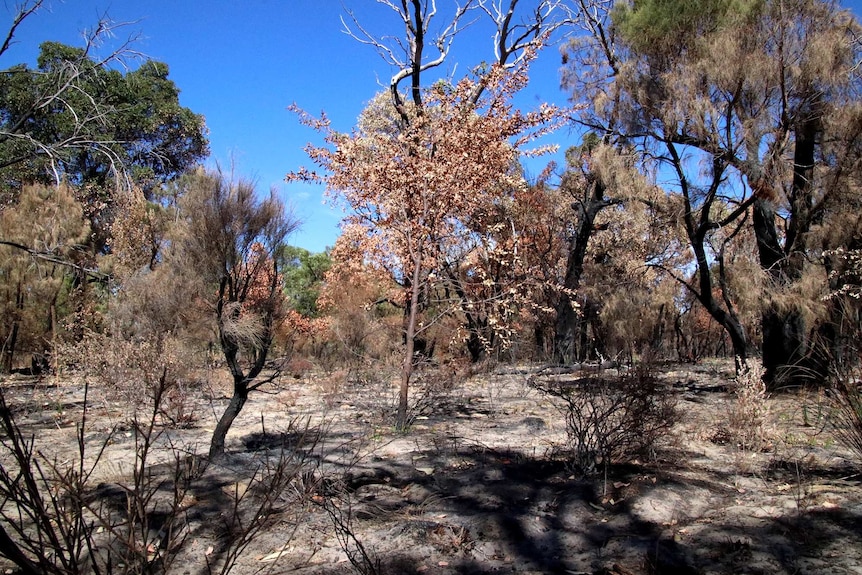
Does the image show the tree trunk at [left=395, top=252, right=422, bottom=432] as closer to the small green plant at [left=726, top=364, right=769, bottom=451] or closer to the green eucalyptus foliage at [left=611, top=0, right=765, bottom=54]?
the small green plant at [left=726, top=364, right=769, bottom=451]

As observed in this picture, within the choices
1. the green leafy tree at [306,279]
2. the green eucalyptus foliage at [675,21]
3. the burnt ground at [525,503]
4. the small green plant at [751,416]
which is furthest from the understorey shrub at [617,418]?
the green leafy tree at [306,279]

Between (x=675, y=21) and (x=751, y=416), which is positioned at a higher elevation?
(x=675, y=21)

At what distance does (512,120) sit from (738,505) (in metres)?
7.65

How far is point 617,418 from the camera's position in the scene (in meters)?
5.31

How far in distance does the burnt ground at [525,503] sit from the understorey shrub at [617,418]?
128 millimetres

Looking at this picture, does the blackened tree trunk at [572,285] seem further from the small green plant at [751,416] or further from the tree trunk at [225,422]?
the tree trunk at [225,422]

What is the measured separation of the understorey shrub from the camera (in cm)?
488

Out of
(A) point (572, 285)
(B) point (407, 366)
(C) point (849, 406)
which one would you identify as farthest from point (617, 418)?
(A) point (572, 285)

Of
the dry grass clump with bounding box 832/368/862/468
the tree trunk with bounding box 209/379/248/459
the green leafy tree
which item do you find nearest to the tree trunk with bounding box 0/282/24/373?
the tree trunk with bounding box 209/379/248/459

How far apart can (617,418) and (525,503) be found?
4.55 ft

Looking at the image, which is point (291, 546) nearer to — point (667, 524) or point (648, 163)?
point (667, 524)

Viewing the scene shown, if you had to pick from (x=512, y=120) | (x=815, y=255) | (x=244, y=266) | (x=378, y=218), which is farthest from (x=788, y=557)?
(x=512, y=120)

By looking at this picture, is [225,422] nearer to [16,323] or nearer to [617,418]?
[617,418]

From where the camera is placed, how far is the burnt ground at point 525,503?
3410 mm
